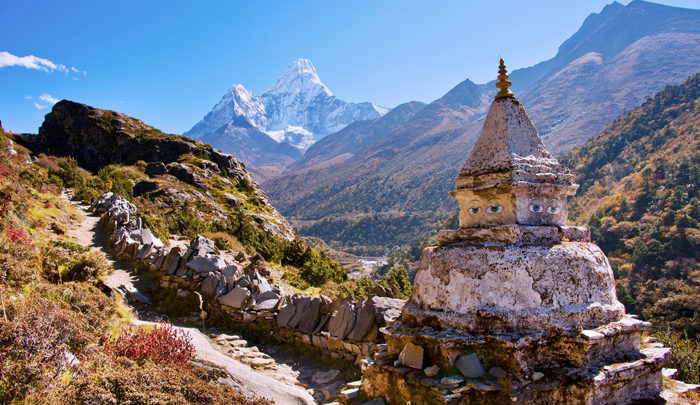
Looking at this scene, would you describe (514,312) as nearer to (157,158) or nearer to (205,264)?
(205,264)

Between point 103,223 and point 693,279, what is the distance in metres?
58.7

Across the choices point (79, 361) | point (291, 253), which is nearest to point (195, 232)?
point (291, 253)

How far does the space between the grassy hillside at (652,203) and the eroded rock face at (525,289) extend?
31426 millimetres

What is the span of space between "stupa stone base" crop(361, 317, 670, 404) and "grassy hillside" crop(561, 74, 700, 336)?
3112 cm

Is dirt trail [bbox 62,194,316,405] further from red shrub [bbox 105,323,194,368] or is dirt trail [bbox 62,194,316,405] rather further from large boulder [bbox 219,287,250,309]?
large boulder [bbox 219,287,250,309]

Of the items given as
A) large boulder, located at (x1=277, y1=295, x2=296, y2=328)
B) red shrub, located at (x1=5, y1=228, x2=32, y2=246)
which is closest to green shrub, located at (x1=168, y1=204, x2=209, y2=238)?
red shrub, located at (x1=5, y1=228, x2=32, y2=246)

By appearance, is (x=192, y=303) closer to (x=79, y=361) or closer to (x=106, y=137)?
(x=79, y=361)

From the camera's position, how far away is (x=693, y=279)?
43.5m

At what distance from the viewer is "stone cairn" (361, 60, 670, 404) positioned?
155 inches

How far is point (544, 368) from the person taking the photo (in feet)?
13.2

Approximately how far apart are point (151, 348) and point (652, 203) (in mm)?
84252

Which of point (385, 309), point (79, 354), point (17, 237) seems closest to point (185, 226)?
point (17, 237)

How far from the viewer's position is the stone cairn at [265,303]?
6.81 m

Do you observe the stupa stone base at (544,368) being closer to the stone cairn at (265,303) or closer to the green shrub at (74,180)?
the stone cairn at (265,303)
